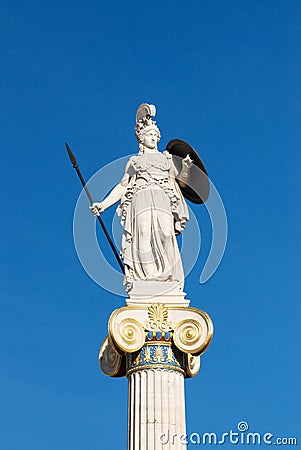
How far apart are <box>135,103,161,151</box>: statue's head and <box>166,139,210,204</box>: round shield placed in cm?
61

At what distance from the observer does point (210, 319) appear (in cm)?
2212

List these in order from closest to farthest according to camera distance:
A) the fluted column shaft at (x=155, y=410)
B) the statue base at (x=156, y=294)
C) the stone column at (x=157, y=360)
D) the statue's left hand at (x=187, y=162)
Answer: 1. the fluted column shaft at (x=155, y=410)
2. the stone column at (x=157, y=360)
3. the statue base at (x=156, y=294)
4. the statue's left hand at (x=187, y=162)

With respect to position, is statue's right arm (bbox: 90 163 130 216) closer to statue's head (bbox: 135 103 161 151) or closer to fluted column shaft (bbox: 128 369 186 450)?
statue's head (bbox: 135 103 161 151)

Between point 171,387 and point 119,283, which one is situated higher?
point 119,283

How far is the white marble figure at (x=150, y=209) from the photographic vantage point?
23.3m

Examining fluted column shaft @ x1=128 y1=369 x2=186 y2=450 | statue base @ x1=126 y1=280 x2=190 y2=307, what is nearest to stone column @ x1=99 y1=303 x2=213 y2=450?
fluted column shaft @ x1=128 y1=369 x2=186 y2=450

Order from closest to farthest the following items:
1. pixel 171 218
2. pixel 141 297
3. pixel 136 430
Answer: pixel 136 430, pixel 141 297, pixel 171 218

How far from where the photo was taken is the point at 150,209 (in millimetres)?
23875

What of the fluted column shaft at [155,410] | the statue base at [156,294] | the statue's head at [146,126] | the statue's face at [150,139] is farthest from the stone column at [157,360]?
the statue's head at [146,126]

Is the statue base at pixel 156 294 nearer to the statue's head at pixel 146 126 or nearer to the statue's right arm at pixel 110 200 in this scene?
the statue's right arm at pixel 110 200

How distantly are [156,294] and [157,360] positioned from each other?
1.77m

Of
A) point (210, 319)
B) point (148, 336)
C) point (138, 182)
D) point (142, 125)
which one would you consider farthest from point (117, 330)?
point (142, 125)

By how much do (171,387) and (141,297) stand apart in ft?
8.02

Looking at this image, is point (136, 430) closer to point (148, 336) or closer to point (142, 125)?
point (148, 336)
